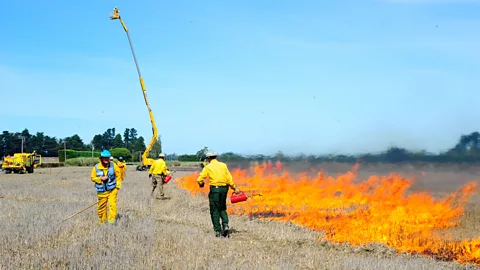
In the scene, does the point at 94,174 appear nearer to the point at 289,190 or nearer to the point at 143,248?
the point at 143,248

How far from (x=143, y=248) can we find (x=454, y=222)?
8.57m

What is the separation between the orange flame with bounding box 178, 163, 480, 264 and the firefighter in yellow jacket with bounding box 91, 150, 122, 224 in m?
4.16

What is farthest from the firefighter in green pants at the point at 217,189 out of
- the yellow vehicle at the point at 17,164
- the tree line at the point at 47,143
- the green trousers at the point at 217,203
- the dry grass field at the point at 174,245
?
the tree line at the point at 47,143

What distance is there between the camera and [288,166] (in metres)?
25.7

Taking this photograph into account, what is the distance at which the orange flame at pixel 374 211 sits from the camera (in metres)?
10.0

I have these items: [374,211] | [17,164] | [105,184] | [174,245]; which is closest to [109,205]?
[105,184]

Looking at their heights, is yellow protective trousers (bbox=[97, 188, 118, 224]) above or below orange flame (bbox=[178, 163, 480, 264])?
above

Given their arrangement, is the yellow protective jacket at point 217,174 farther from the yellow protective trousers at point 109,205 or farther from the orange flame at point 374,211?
the orange flame at point 374,211

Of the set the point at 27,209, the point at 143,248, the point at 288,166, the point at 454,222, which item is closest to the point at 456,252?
the point at 454,222

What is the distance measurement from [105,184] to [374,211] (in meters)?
7.95

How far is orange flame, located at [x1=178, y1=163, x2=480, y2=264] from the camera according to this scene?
10.0m

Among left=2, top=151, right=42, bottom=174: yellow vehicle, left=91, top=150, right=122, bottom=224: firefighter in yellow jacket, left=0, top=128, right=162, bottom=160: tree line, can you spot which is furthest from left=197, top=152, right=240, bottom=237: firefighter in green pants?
left=0, top=128, right=162, bottom=160: tree line

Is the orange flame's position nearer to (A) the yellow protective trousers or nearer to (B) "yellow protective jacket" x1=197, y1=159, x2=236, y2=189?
(B) "yellow protective jacket" x1=197, y1=159, x2=236, y2=189

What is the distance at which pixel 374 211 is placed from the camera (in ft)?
48.3
